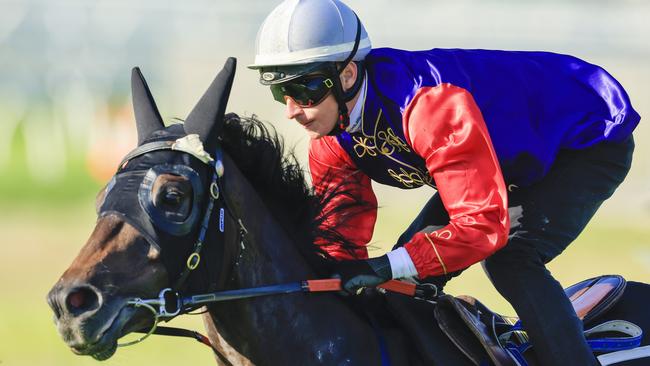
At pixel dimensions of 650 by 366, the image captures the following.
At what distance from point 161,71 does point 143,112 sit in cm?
1111

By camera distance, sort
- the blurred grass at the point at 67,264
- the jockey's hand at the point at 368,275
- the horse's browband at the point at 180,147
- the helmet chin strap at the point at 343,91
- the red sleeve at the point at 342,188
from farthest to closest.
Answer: the blurred grass at the point at 67,264
the red sleeve at the point at 342,188
the helmet chin strap at the point at 343,91
the jockey's hand at the point at 368,275
the horse's browband at the point at 180,147

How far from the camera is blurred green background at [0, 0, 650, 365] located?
478 inches

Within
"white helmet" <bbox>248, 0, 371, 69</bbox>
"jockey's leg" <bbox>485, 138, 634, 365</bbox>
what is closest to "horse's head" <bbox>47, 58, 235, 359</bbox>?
"white helmet" <bbox>248, 0, 371, 69</bbox>

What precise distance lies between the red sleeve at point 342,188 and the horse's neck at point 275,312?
0.27 metres

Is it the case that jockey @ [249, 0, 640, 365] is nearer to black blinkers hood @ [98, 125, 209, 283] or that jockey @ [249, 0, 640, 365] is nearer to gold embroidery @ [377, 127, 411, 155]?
gold embroidery @ [377, 127, 411, 155]

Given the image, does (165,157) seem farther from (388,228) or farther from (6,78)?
(6,78)

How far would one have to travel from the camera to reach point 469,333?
3.81 m

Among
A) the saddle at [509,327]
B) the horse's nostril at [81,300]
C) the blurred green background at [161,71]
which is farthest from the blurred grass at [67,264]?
the horse's nostril at [81,300]

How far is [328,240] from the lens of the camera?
3926mm

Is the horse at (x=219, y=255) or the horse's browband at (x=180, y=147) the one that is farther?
the horse's browband at (x=180, y=147)

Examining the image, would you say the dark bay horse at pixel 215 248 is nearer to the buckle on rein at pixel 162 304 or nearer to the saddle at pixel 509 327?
the buckle on rein at pixel 162 304

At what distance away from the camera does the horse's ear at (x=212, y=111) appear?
135 inches

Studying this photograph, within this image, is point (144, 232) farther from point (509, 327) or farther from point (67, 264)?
point (67, 264)

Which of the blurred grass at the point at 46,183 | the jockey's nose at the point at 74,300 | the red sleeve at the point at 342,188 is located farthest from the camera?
the blurred grass at the point at 46,183
